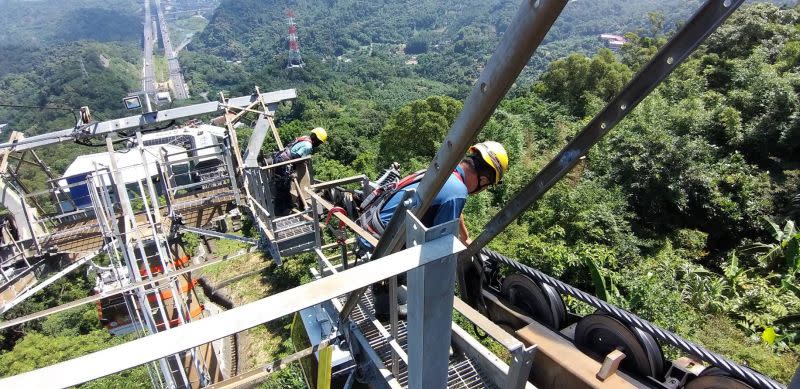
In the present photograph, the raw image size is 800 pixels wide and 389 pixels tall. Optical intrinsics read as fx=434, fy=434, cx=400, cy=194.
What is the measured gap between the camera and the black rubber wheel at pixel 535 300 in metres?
3.73

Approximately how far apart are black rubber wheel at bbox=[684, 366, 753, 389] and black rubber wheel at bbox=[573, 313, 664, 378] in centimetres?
24

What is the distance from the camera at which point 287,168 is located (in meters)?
8.27

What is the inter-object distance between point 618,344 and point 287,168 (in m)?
6.44

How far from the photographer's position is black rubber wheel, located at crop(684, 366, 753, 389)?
2717mm

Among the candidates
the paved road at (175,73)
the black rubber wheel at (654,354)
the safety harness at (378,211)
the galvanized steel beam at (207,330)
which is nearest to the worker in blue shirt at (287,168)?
the safety harness at (378,211)

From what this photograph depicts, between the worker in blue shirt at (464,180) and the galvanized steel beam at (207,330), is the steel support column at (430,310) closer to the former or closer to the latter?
the galvanized steel beam at (207,330)

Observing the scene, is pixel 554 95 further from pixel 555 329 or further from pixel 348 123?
pixel 555 329

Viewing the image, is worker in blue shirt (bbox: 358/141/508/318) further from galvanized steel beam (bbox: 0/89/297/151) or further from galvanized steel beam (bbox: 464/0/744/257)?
galvanized steel beam (bbox: 0/89/297/151)

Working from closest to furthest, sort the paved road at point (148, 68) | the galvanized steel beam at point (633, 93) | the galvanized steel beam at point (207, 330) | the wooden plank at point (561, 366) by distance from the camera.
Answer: the galvanized steel beam at point (207, 330) → the galvanized steel beam at point (633, 93) → the wooden plank at point (561, 366) → the paved road at point (148, 68)

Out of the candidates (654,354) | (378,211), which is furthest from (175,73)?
(654,354)

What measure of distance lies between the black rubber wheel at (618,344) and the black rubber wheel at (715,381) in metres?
0.24

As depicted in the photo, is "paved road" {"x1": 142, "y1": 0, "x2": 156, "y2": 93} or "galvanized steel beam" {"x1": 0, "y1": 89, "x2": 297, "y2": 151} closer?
"galvanized steel beam" {"x1": 0, "y1": 89, "x2": 297, "y2": 151}

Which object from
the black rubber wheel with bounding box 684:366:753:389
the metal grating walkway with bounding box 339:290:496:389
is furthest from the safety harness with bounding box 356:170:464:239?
the black rubber wheel with bounding box 684:366:753:389

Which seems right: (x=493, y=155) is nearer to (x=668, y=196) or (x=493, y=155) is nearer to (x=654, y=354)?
(x=654, y=354)
